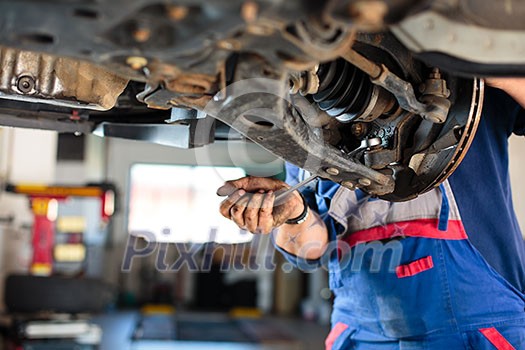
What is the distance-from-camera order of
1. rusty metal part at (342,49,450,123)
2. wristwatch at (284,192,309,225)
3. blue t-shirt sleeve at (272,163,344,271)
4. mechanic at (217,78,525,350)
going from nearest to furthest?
1. rusty metal part at (342,49,450,123)
2. mechanic at (217,78,525,350)
3. wristwatch at (284,192,309,225)
4. blue t-shirt sleeve at (272,163,344,271)

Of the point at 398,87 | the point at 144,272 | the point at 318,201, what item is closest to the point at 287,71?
the point at 398,87

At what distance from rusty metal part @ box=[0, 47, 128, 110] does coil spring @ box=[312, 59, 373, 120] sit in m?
0.37

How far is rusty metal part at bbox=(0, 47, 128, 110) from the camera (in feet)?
3.37

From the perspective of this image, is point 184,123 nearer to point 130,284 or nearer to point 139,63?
point 139,63

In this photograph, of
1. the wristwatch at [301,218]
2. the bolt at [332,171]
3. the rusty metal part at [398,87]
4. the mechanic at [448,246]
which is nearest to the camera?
the rusty metal part at [398,87]

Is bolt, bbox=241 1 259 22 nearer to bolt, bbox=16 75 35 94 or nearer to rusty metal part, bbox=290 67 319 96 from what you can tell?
rusty metal part, bbox=290 67 319 96

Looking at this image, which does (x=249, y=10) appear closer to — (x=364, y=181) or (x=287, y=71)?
(x=287, y=71)

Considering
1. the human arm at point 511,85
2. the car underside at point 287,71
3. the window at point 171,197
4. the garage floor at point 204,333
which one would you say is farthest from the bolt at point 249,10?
the window at point 171,197

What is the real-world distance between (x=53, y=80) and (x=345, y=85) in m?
0.51

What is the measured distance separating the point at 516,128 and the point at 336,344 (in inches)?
27.9

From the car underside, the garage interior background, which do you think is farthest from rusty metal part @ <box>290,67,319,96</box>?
the garage interior background

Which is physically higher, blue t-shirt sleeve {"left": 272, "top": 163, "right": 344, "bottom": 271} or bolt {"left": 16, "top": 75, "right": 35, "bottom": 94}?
bolt {"left": 16, "top": 75, "right": 35, "bottom": 94}

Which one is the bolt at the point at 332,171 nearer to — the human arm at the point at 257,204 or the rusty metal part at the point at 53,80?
the human arm at the point at 257,204

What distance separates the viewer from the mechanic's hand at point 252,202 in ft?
4.00
